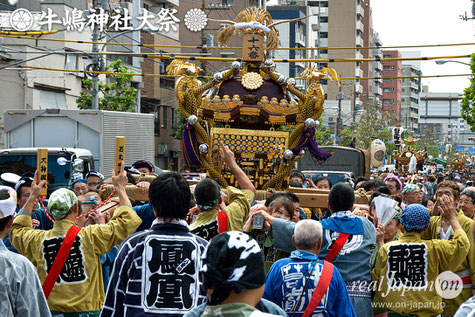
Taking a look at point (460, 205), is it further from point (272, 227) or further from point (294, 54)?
point (294, 54)

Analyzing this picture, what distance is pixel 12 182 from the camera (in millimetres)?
8719

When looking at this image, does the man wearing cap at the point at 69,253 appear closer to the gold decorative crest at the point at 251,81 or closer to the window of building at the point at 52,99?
the gold decorative crest at the point at 251,81

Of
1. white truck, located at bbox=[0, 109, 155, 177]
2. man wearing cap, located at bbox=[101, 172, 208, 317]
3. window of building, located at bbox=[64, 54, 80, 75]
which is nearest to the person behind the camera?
man wearing cap, located at bbox=[101, 172, 208, 317]

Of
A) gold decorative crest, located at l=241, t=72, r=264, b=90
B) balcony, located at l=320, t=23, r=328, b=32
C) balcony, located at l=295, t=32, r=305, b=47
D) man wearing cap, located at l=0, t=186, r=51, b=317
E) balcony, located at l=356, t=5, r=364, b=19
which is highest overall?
balcony, located at l=356, t=5, r=364, b=19

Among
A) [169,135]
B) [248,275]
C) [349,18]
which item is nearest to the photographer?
[248,275]

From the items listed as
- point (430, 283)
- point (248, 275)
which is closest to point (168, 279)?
point (248, 275)

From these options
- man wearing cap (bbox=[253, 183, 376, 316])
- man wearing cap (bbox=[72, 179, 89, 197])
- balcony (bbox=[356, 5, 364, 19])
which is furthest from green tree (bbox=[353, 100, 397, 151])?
man wearing cap (bbox=[253, 183, 376, 316])

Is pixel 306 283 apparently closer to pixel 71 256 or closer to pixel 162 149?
pixel 71 256

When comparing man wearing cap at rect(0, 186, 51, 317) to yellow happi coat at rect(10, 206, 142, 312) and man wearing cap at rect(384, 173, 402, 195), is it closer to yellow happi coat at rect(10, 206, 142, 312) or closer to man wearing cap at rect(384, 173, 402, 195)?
yellow happi coat at rect(10, 206, 142, 312)

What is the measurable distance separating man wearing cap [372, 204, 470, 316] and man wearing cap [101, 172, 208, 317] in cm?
230

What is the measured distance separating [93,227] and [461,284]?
10.9 ft

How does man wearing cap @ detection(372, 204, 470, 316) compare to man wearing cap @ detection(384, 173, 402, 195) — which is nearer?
man wearing cap @ detection(372, 204, 470, 316)

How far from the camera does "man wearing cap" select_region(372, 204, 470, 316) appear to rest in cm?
614

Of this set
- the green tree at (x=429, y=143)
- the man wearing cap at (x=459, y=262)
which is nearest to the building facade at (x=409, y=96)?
the green tree at (x=429, y=143)
